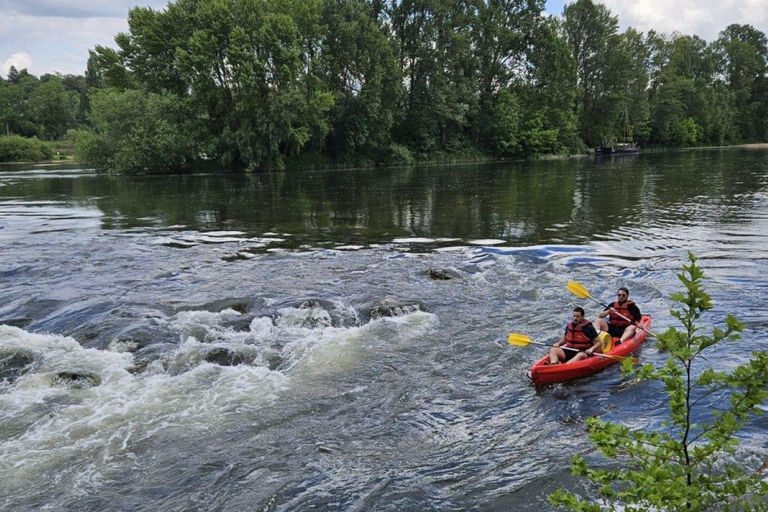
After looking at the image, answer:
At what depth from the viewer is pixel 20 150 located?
76250 mm

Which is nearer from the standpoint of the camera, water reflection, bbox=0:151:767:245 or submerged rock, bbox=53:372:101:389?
submerged rock, bbox=53:372:101:389

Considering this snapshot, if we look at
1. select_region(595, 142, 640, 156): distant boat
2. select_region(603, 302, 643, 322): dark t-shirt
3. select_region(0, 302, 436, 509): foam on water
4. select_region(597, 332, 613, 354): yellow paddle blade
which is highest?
select_region(595, 142, 640, 156): distant boat

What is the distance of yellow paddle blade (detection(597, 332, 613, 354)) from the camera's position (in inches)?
352

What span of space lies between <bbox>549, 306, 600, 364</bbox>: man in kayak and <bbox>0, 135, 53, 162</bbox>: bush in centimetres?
8632

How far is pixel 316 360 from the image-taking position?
31.0ft

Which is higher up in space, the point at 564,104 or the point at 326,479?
the point at 564,104

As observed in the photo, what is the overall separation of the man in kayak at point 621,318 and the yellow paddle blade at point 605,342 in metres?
0.73

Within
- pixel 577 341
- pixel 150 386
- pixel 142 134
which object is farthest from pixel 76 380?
pixel 142 134

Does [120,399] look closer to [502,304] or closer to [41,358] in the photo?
[41,358]

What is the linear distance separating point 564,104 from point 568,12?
535 inches

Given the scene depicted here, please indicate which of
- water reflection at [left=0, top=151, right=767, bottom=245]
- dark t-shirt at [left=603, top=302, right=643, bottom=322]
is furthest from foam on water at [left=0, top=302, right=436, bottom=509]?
water reflection at [left=0, top=151, right=767, bottom=245]

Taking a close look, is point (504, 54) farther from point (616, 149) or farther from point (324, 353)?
point (324, 353)

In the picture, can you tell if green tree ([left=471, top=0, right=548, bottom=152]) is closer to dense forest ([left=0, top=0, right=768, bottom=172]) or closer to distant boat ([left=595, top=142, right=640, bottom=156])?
dense forest ([left=0, top=0, right=768, bottom=172])

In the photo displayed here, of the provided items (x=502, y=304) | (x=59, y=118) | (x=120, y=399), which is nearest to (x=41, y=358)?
(x=120, y=399)
